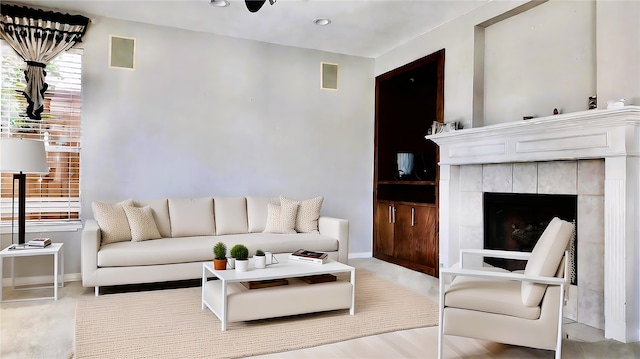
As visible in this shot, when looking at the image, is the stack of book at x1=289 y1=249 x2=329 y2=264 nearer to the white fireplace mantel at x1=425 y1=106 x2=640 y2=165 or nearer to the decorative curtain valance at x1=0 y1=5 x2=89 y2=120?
the white fireplace mantel at x1=425 y1=106 x2=640 y2=165

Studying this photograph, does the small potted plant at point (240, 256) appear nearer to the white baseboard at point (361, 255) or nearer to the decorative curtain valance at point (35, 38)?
the decorative curtain valance at point (35, 38)

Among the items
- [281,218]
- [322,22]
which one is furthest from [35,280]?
[322,22]

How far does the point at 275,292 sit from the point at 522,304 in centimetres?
158

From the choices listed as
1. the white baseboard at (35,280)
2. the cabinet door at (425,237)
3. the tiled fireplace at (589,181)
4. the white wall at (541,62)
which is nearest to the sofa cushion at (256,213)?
the cabinet door at (425,237)

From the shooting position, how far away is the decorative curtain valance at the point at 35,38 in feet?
13.5

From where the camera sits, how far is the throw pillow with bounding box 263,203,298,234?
469 centimetres

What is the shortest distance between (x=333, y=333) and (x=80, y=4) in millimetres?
3947

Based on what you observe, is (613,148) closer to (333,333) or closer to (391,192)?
A: (333,333)

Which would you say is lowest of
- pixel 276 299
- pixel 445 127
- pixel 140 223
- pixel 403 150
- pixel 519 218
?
pixel 276 299

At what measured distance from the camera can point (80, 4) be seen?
425 centimetres

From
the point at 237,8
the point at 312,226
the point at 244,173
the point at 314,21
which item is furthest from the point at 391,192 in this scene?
the point at 237,8

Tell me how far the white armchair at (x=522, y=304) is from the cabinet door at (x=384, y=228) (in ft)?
9.93

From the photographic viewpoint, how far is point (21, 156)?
369 centimetres

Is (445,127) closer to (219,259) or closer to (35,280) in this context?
(219,259)
